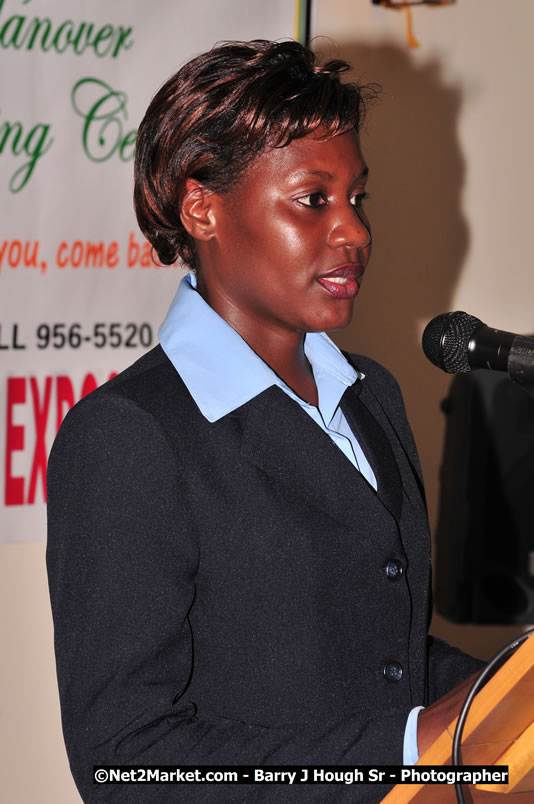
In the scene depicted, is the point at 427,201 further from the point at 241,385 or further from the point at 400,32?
the point at 241,385

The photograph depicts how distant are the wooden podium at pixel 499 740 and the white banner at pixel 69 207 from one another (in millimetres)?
1393

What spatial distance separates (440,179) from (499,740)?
6.61ft

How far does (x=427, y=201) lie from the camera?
268 centimetres

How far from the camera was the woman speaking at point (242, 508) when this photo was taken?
103cm

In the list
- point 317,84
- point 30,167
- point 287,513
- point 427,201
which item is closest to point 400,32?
point 427,201

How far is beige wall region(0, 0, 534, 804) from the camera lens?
2.55 metres

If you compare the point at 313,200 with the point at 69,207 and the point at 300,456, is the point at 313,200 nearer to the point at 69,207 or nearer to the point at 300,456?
the point at 300,456

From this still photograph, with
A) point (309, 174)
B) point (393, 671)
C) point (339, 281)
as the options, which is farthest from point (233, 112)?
point (393, 671)

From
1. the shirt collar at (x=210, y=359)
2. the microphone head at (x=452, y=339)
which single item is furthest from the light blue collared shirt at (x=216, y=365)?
the microphone head at (x=452, y=339)

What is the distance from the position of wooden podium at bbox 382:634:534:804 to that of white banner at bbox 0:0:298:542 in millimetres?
1393

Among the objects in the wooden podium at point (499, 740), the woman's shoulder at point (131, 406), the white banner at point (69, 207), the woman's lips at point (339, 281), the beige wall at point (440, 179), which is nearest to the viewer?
the wooden podium at point (499, 740)

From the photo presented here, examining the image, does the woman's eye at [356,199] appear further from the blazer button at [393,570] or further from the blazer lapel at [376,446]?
the blazer button at [393,570]

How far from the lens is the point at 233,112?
1.19 m

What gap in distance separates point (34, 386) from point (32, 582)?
16.2 inches
